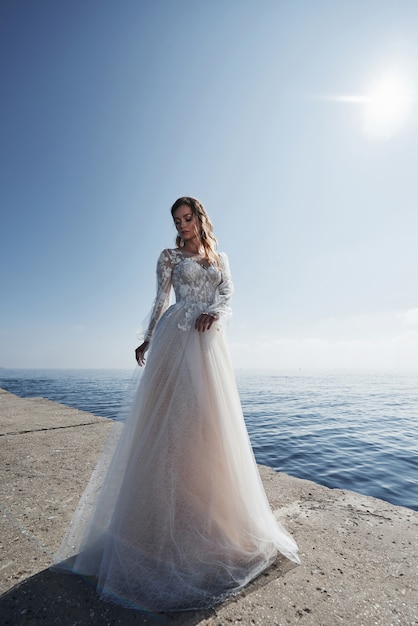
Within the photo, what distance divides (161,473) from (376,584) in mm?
1610

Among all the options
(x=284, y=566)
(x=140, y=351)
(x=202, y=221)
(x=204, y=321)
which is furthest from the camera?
(x=202, y=221)

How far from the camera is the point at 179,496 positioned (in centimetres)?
234

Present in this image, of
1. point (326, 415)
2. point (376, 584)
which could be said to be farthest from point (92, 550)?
point (326, 415)

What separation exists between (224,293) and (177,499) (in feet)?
5.92

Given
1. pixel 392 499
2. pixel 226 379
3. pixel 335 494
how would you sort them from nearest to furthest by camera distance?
pixel 226 379, pixel 335 494, pixel 392 499

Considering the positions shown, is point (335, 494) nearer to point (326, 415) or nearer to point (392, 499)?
point (392, 499)

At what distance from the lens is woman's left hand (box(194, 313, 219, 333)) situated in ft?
8.86

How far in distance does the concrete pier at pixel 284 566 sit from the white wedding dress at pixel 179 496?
0.44 feet

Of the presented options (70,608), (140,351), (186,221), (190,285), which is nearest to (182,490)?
(70,608)

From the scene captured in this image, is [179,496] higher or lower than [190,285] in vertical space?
lower

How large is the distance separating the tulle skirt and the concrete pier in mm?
119

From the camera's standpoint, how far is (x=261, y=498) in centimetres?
257

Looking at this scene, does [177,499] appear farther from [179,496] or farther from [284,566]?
[284,566]

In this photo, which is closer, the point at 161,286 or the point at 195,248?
the point at 161,286
